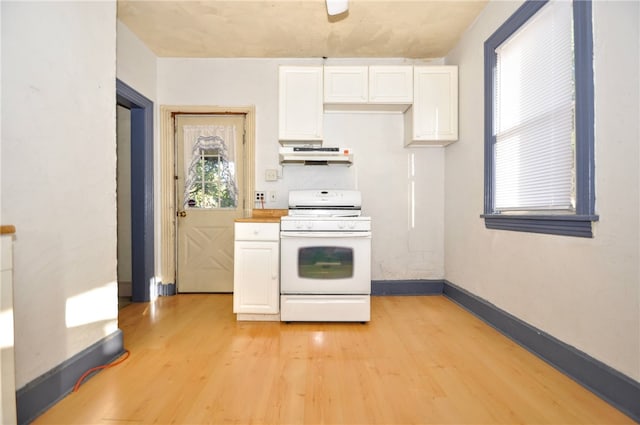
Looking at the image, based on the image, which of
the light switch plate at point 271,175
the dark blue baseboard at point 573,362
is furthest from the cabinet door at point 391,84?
the dark blue baseboard at point 573,362

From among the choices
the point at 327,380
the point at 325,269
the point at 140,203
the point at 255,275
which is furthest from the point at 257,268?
the point at 140,203

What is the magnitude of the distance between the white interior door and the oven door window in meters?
1.24

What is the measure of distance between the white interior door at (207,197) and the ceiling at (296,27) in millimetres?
740

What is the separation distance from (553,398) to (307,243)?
177cm

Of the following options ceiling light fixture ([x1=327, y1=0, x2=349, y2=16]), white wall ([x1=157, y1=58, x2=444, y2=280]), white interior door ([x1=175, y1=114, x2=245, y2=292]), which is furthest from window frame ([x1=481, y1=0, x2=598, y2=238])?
white interior door ([x1=175, y1=114, x2=245, y2=292])

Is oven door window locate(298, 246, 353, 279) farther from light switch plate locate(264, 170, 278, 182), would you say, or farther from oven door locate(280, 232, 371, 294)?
light switch plate locate(264, 170, 278, 182)

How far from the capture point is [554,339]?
1859 mm

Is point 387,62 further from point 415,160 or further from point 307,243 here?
point 307,243

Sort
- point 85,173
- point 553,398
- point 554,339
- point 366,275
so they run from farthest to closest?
point 366,275
point 554,339
point 85,173
point 553,398

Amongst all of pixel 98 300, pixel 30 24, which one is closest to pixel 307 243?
pixel 98 300

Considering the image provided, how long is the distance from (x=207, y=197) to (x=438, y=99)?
2613 millimetres

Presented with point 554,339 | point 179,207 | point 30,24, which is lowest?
point 554,339

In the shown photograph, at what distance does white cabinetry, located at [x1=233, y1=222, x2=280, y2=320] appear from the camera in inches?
103

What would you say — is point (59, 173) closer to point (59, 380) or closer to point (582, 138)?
point (59, 380)
